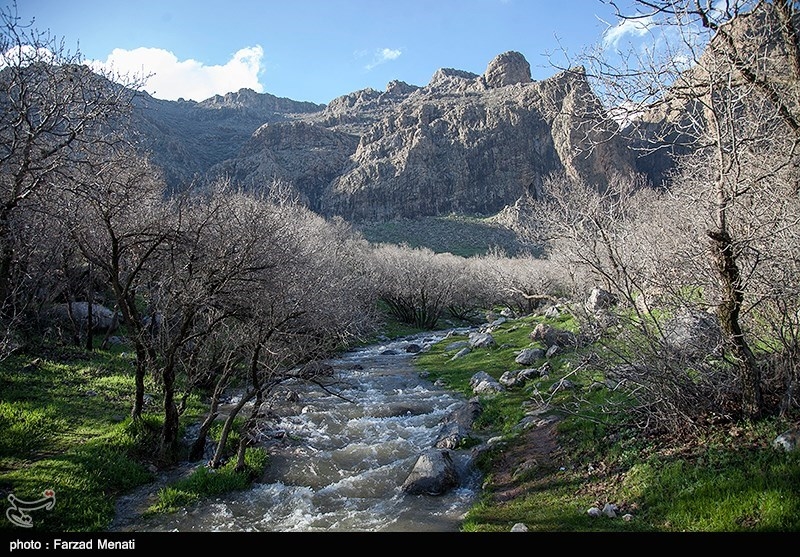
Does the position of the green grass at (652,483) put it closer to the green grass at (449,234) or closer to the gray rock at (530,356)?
the gray rock at (530,356)

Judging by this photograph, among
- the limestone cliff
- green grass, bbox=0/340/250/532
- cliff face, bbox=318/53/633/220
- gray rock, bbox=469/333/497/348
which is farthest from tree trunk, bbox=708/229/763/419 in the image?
cliff face, bbox=318/53/633/220

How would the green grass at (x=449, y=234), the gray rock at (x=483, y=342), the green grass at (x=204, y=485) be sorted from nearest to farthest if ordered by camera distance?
the green grass at (x=204, y=485)
the gray rock at (x=483, y=342)
the green grass at (x=449, y=234)

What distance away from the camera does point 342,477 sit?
36.4 feet

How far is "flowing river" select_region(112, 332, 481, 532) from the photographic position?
8.81m

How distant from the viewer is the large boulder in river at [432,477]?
32.4ft

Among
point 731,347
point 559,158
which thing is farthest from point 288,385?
point 559,158

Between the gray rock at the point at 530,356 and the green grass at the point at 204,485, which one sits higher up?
the gray rock at the point at 530,356

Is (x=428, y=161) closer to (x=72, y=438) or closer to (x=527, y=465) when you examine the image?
(x=72, y=438)

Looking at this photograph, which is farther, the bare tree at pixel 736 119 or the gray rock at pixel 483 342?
the gray rock at pixel 483 342

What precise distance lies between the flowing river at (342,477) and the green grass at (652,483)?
1350mm

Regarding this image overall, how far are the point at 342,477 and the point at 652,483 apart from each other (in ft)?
21.9

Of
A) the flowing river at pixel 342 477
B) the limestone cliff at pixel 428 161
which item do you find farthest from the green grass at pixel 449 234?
the flowing river at pixel 342 477

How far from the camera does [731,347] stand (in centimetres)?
721
